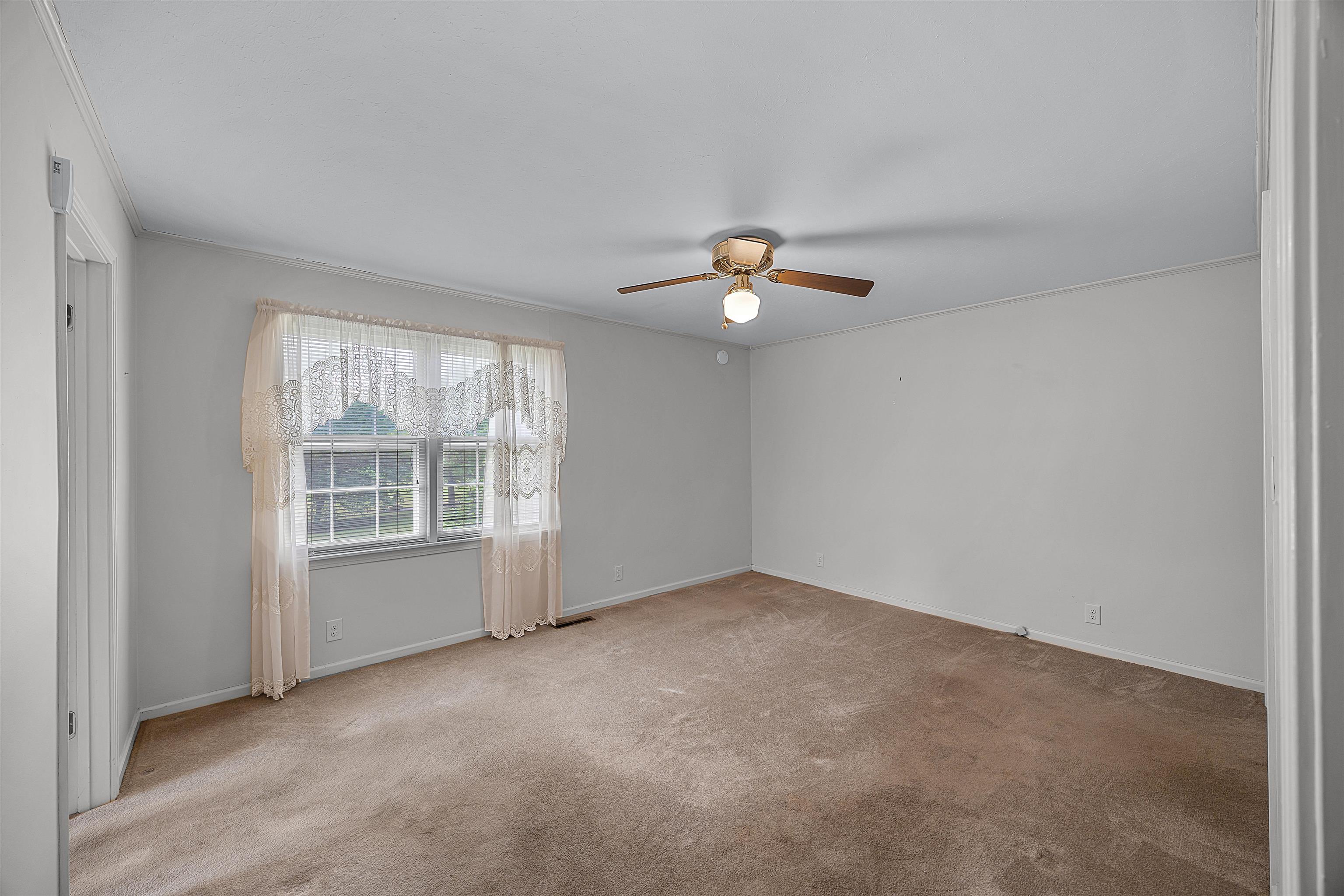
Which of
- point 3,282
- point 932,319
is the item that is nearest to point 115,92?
point 3,282

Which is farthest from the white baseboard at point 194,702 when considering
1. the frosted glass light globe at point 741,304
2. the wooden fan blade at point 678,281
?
the frosted glass light globe at point 741,304

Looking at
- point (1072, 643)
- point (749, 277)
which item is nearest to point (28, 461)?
point (749, 277)

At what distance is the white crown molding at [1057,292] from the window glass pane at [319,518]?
4023 millimetres

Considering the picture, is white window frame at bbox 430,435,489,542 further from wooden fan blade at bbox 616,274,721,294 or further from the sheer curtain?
wooden fan blade at bbox 616,274,721,294

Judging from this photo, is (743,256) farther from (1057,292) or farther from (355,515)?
(355,515)

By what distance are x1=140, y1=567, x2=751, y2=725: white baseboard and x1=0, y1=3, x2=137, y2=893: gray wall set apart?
1505 mm

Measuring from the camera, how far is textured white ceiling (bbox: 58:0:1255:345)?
1528 millimetres

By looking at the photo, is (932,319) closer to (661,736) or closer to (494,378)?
(494,378)

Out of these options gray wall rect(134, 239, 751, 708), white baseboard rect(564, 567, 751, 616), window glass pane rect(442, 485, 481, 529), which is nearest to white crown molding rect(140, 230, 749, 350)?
gray wall rect(134, 239, 751, 708)

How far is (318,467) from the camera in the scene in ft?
11.6

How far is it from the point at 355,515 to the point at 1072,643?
4727 millimetres

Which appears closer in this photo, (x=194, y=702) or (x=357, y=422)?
(x=194, y=702)

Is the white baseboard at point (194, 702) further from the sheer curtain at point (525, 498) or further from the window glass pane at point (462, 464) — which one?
the window glass pane at point (462, 464)

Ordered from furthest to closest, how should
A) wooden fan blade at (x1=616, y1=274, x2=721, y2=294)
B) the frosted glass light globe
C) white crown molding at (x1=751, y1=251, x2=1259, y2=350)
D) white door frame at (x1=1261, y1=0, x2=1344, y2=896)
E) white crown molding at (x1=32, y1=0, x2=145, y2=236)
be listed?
white crown molding at (x1=751, y1=251, x2=1259, y2=350), wooden fan blade at (x1=616, y1=274, x2=721, y2=294), the frosted glass light globe, white crown molding at (x1=32, y1=0, x2=145, y2=236), white door frame at (x1=1261, y1=0, x2=1344, y2=896)
